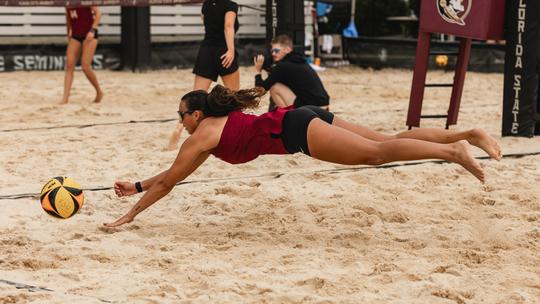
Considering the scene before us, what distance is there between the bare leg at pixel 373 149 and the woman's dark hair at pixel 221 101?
436mm

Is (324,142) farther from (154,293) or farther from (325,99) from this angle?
(325,99)

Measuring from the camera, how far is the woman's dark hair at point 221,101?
5188 mm

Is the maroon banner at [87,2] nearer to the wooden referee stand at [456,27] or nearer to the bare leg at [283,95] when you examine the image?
the bare leg at [283,95]

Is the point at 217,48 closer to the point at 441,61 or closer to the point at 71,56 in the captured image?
the point at 71,56

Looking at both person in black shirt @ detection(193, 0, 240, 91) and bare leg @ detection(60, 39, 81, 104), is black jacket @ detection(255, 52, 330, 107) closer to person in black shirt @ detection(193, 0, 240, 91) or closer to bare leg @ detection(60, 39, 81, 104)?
person in black shirt @ detection(193, 0, 240, 91)

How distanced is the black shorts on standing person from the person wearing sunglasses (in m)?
0.33

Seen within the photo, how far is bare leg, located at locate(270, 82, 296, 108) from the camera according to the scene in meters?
8.40

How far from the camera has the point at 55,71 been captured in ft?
50.6

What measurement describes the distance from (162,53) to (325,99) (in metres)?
8.43

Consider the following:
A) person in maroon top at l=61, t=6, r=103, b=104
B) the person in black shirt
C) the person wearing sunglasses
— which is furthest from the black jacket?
person in maroon top at l=61, t=6, r=103, b=104

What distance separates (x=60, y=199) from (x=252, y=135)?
1.20 metres

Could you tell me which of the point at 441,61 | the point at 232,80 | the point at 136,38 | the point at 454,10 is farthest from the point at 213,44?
the point at 441,61

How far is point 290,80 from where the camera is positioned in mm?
8375

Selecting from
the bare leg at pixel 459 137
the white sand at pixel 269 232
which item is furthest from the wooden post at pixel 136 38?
the bare leg at pixel 459 137
